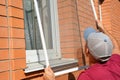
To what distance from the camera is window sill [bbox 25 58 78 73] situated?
243 cm

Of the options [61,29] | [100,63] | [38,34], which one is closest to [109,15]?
[61,29]

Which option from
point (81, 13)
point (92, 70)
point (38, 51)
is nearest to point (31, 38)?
point (38, 51)

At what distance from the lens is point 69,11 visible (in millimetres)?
3439

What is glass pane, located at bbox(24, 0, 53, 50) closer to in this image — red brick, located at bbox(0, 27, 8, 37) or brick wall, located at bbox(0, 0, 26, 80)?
brick wall, located at bbox(0, 0, 26, 80)

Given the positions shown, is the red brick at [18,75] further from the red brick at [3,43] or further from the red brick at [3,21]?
the red brick at [3,21]

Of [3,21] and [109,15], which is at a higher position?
[109,15]

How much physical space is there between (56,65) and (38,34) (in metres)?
0.43

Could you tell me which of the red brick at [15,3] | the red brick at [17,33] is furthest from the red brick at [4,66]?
the red brick at [15,3]

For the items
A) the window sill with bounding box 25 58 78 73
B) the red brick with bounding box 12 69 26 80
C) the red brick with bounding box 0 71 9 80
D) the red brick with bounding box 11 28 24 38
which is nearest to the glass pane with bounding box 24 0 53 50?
the window sill with bounding box 25 58 78 73

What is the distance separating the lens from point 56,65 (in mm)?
2809

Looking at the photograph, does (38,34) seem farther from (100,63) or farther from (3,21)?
(100,63)

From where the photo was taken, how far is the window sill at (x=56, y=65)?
7.98 ft

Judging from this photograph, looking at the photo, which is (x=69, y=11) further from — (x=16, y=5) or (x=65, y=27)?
(x=16, y=5)

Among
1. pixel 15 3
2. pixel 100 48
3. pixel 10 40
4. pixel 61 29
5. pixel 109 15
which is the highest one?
pixel 109 15
